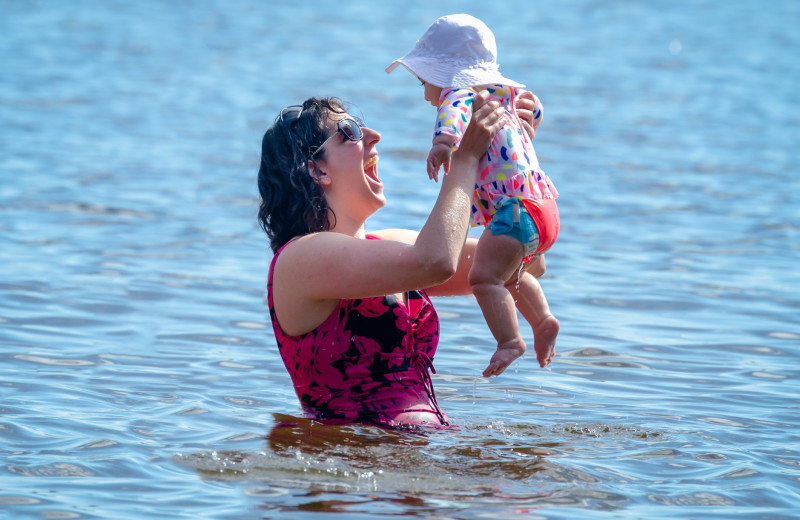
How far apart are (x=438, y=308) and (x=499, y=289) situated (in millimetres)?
3170

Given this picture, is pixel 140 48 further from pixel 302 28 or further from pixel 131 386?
pixel 131 386

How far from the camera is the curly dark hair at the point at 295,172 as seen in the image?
13.1 ft

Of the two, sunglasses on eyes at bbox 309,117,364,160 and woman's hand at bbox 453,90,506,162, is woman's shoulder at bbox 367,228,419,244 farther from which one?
woman's hand at bbox 453,90,506,162

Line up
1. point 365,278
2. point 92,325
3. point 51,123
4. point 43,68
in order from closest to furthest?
point 365,278, point 92,325, point 51,123, point 43,68

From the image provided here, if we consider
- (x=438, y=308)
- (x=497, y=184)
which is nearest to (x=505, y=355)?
(x=497, y=184)

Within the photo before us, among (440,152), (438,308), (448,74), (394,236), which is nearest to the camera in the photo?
(440,152)

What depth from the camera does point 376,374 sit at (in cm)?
403

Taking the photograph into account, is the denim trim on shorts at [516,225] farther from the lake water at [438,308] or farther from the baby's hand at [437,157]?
the lake water at [438,308]

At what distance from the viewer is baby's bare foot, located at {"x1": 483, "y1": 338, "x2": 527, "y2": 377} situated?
4020 mm

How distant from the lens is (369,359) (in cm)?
399

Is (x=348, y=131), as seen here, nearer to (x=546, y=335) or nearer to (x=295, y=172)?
(x=295, y=172)

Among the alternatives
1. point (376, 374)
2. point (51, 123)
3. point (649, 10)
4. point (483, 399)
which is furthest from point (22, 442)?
point (649, 10)

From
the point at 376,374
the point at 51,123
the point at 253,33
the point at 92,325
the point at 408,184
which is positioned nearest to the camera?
the point at 376,374

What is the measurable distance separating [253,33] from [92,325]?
19778 mm
